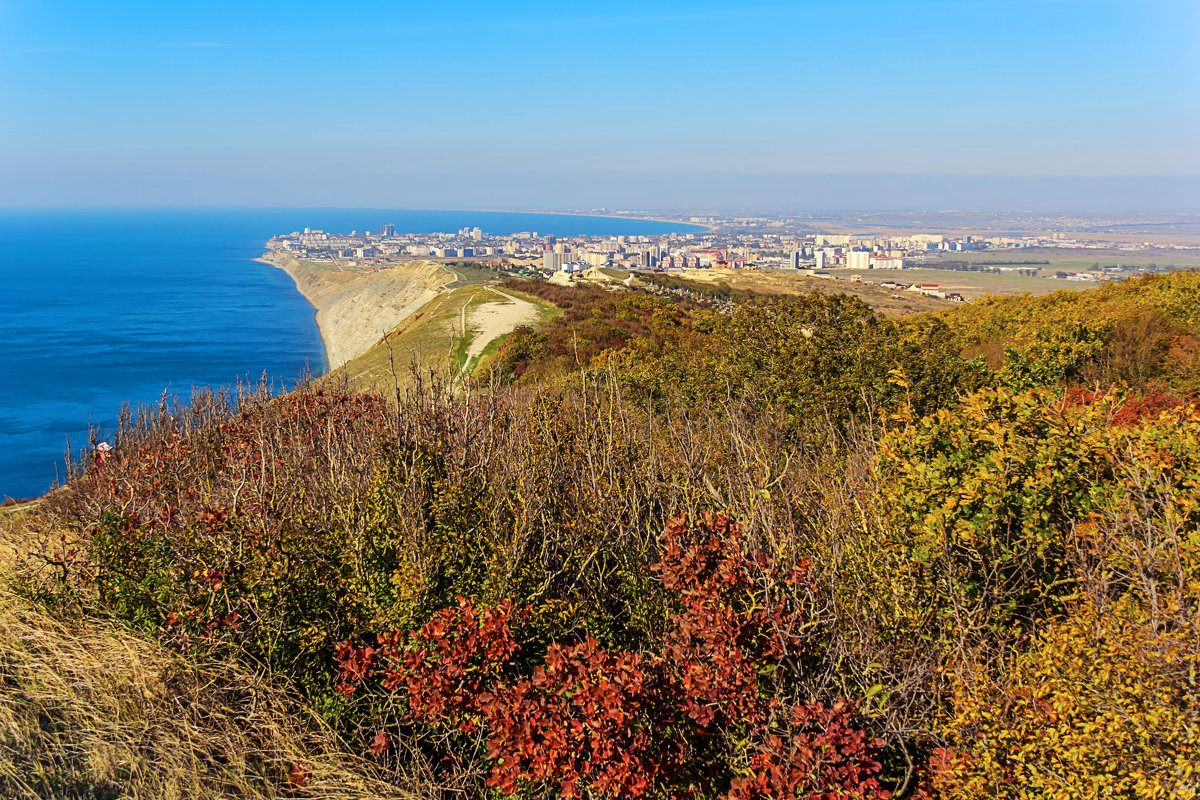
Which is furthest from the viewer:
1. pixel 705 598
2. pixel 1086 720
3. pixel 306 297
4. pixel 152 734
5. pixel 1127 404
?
pixel 306 297

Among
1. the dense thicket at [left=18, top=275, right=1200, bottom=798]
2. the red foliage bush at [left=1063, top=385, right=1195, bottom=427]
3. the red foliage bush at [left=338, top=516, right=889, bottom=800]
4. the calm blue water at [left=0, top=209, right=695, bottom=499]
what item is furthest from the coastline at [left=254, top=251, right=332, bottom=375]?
the red foliage bush at [left=1063, top=385, right=1195, bottom=427]

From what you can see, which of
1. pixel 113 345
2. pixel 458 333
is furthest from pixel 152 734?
pixel 113 345

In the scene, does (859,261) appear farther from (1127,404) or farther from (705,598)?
(705,598)

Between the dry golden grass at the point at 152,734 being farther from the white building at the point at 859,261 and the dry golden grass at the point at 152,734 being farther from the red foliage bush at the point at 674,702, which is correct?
the white building at the point at 859,261

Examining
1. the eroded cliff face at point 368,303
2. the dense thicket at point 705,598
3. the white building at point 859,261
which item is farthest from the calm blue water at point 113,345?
the white building at point 859,261

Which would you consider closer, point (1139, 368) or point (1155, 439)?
point (1155, 439)

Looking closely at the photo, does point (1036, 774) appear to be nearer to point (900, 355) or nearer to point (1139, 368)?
point (900, 355)

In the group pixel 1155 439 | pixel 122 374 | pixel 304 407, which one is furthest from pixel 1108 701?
pixel 122 374
